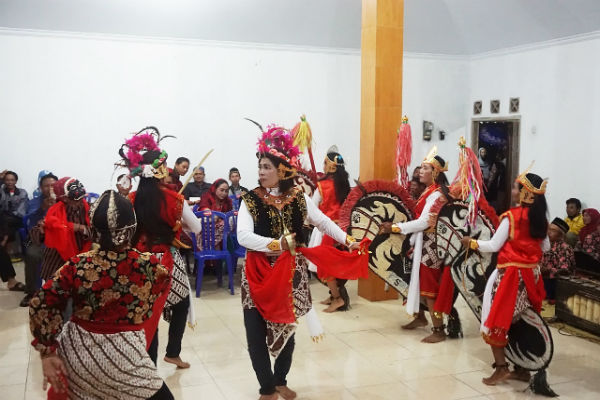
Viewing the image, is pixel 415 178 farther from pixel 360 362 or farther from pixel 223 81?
pixel 223 81

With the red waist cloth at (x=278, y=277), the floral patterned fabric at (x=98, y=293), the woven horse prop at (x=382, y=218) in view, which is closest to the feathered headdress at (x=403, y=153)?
the woven horse prop at (x=382, y=218)

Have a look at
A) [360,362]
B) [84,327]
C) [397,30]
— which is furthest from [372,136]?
[84,327]

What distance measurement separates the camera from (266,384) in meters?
3.74

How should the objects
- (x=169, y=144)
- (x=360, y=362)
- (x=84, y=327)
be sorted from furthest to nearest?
1. (x=169, y=144)
2. (x=360, y=362)
3. (x=84, y=327)

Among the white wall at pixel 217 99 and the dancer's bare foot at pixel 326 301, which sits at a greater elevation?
the white wall at pixel 217 99

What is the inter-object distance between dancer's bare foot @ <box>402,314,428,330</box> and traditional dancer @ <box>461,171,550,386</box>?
139 centimetres

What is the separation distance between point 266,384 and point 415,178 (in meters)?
4.10

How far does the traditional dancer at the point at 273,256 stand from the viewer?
3.56 m

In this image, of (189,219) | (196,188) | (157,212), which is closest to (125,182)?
(157,212)

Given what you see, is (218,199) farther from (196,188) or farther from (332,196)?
(332,196)

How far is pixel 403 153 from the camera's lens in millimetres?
6129

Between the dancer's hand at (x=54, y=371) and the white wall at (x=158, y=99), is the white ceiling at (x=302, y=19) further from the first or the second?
the dancer's hand at (x=54, y=371)

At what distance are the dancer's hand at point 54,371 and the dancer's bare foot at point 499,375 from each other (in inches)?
121

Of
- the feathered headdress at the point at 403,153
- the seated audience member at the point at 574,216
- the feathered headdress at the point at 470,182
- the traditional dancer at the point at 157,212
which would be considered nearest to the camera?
the traditional dancer at the point at 157,212
